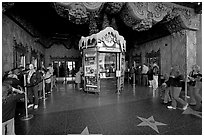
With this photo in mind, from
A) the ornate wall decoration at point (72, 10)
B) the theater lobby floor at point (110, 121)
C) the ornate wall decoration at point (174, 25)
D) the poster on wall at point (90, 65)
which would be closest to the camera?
the theater lobby floor at point (110, 121)

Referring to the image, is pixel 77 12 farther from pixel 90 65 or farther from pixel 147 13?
pixel 147 13

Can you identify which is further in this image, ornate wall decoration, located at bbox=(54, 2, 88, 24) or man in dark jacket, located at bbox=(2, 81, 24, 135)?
ornate wall decoration, located at bbox=(54, 2, 88, 24)


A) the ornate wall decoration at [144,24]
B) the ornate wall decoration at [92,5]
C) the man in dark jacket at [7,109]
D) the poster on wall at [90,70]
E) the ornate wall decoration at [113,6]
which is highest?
the ornate wall decoration at [113,6]

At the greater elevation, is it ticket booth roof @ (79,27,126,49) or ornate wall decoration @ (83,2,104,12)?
ornate wall decoration @ (83,2,104,12)

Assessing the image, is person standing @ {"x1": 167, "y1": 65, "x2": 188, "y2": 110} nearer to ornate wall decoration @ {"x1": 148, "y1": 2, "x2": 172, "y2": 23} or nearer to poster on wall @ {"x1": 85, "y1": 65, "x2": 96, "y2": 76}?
ornate wall decoration @ {"x1": 148, "y1": 2, "x2": 172, "y2": 23}

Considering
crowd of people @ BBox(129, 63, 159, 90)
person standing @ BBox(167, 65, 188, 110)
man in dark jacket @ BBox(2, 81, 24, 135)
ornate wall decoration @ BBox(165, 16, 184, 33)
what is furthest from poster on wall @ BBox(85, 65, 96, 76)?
ornate wall decoration @ BBox(165, 16, 184, 33)

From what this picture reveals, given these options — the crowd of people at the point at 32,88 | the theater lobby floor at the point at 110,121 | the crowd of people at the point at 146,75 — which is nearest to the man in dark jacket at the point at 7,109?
the crowd of people at the point at 32,88

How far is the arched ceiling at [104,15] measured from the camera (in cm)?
521

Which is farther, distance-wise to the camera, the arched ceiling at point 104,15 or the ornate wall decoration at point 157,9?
the ornate wall decoration at point 157,9

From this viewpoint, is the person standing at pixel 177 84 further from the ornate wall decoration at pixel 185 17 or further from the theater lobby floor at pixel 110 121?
the ornate wall decoration at pixel 185 17

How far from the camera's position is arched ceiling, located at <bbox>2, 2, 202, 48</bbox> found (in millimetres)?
5215

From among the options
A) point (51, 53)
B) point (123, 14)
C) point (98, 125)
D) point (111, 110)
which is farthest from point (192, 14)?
point (51, 53)

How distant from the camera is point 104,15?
7.14 metres

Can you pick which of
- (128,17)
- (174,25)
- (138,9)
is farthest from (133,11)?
(174,25)
